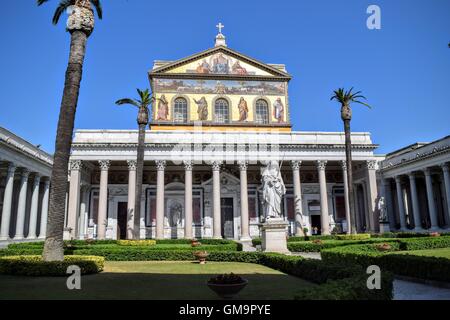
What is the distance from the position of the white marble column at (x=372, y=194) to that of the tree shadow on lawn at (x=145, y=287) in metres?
26.1

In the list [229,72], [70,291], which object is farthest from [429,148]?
[70,291]

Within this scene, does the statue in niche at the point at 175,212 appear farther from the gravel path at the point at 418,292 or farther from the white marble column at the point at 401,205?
the gravel path at the point at 418,292

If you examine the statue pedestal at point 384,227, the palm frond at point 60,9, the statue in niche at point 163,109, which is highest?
the statue in niche at point 163,109

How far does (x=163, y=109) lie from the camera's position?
3828 centimetres

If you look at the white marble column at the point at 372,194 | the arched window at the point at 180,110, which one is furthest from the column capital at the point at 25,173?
the white marble column at the point at 372,194

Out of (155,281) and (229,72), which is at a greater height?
(229,72)

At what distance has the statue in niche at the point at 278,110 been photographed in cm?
3975

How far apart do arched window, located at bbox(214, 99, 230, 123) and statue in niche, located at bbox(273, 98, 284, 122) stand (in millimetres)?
5189

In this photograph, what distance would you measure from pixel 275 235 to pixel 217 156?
16690mm

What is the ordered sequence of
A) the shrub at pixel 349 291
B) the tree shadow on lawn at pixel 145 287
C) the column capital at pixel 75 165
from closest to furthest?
the shrub at pixel 349 291
the tree shadow on lawn at pixel 145 287
the column capital at pixel 75 165

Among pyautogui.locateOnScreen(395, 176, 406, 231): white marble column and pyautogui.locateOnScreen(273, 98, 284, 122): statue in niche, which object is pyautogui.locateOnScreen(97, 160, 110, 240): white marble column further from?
pyautogui.locateOnScreen(395, 176, 406, 231): white marble column

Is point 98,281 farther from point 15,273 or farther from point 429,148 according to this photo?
point 429,148
